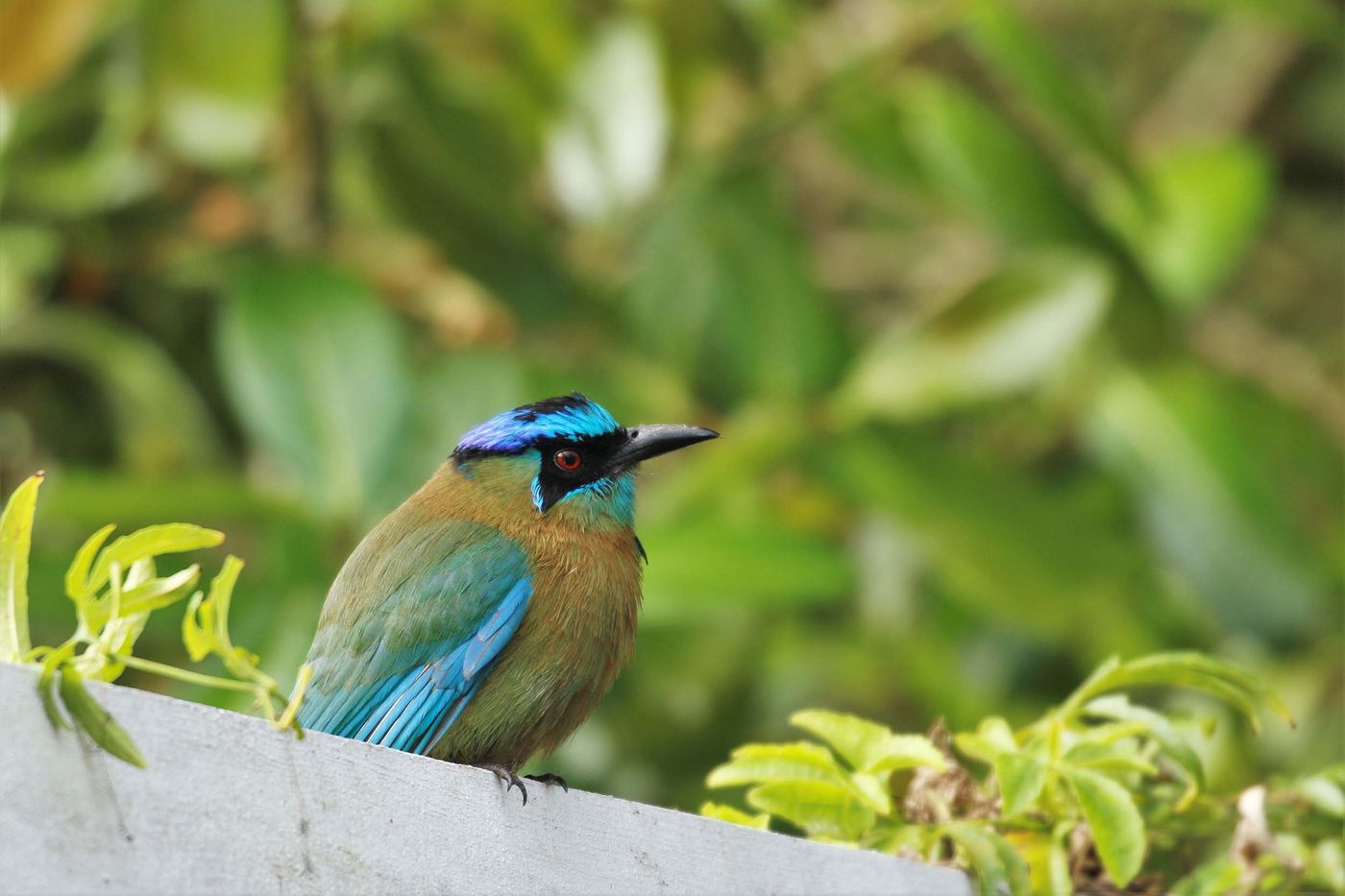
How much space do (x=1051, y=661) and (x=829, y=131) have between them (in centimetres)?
191

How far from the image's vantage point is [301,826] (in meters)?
1.64

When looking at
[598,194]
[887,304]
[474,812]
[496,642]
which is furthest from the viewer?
[887,304]

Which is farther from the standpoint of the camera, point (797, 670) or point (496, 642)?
point (797, 670)

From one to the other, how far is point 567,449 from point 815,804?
954 millimetres

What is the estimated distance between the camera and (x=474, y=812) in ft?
6.06

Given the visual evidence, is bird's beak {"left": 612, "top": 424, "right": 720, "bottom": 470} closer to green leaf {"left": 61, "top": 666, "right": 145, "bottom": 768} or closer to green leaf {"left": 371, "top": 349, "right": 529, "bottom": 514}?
green leaf {"left": 371, "top": 349, "right": 529, "bottom": 514}

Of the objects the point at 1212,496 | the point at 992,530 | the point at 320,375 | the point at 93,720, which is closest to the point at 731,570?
the point at 992,530

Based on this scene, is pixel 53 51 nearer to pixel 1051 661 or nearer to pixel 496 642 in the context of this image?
pixel 496 642

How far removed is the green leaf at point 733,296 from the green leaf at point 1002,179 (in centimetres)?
53

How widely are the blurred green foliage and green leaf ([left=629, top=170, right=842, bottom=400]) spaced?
12mm

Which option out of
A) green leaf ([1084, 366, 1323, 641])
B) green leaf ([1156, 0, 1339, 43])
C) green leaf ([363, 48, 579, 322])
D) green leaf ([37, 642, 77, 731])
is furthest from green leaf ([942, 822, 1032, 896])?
green leaf ([1156, 0, 1339, 43])

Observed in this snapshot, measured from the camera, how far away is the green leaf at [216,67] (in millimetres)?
4270

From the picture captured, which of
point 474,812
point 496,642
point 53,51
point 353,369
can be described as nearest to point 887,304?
point 353,369

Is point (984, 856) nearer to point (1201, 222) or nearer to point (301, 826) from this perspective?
point (301, 826)
